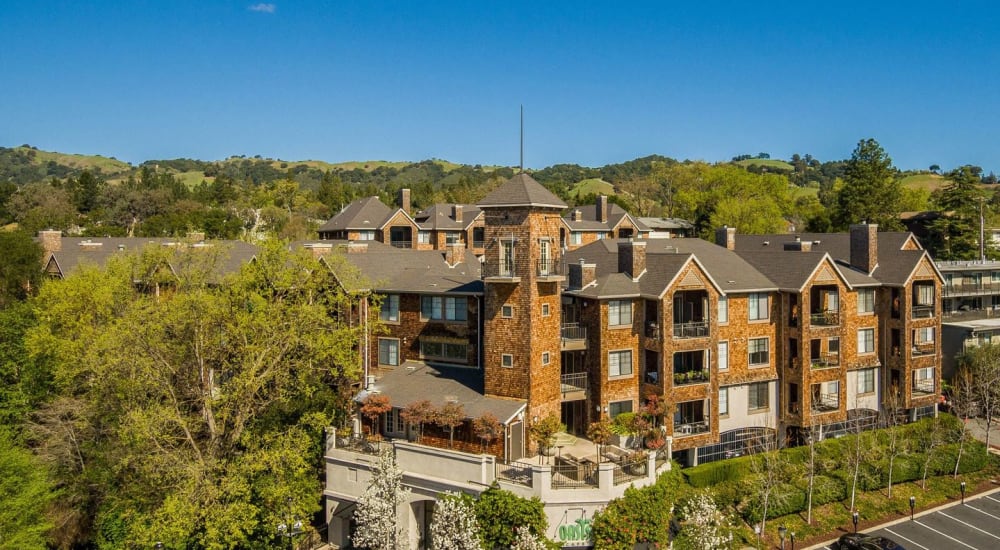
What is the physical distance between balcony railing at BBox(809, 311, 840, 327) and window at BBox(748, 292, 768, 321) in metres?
2.66

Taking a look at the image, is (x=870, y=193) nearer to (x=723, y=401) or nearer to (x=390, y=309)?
(x=723, y=401)

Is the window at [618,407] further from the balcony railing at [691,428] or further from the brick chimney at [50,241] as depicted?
the brick chimney at [50,241]

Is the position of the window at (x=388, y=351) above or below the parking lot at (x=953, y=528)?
above

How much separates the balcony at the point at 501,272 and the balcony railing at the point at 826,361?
17.9 metres

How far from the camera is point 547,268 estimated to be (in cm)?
3366

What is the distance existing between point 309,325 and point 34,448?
1684 centimetres

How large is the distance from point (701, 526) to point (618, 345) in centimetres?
1082

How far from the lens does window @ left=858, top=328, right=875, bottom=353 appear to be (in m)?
43.1

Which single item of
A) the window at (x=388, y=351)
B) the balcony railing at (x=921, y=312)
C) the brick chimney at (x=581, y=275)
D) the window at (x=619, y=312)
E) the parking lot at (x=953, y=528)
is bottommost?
the parking lot at (x=953, y=528)

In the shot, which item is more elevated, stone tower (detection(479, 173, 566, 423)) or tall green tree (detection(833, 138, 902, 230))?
tall green tree (detection(833, 138, 902, 230))

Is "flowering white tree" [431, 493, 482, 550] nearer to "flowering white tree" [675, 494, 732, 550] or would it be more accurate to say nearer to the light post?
the light post

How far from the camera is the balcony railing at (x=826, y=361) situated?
132 feet

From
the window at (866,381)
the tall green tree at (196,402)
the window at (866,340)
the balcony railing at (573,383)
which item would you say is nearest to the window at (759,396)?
the window at (866,381)

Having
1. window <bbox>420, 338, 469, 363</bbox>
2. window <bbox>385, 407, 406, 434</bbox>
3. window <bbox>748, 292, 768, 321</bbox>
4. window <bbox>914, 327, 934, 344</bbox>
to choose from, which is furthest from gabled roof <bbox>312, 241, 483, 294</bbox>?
window <bbox>914, 327, 934, 344</bbox>
